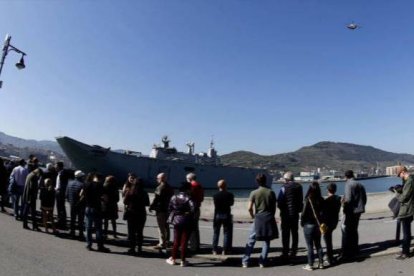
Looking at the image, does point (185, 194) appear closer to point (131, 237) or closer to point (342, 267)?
point (131, 237)

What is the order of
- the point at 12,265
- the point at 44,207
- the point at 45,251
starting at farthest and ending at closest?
the point at 44,207 < the point at 45,251 < the point at 12,265

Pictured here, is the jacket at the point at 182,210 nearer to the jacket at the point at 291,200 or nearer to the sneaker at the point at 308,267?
the jacket at the point at 291,200

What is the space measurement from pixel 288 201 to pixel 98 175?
470 centimetres

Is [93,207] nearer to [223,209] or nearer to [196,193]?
[196,193]

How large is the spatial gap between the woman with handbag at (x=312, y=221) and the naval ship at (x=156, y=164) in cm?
4023

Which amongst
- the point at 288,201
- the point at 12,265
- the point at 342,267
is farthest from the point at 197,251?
the point at 12,265

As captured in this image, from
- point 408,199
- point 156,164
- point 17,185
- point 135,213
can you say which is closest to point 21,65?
point 17,185

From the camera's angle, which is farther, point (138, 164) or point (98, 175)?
point (138, 164)

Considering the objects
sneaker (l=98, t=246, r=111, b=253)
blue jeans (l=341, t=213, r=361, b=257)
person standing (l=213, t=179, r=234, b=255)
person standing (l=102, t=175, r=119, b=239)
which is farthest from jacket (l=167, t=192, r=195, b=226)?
blue jeans (l=341, t=213, r=361, b=257)

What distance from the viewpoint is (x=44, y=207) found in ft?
35.2

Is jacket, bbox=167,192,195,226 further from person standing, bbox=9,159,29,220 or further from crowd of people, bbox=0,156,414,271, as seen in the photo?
person standing, bbox=9,159,29,220

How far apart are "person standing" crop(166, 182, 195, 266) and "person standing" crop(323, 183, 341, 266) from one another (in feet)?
9.23

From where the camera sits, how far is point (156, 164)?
63.5 metres

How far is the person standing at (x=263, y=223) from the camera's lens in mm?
8055
